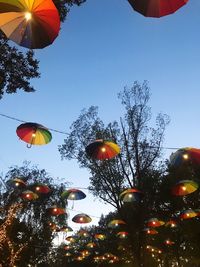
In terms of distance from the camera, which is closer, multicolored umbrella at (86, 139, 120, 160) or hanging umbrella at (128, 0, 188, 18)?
hanging umbrella at (128, 0, 188, 18)

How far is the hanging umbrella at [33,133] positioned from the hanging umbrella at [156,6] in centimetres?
509

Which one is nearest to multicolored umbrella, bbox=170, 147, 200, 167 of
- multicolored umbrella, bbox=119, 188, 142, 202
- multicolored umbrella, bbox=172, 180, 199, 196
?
multicolored umbrella, bbox=172, 180, 199, 196

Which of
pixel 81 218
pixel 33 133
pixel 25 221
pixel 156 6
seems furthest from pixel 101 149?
pixel 25 221

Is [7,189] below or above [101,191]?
above

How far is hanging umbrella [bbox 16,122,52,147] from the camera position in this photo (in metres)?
8.80

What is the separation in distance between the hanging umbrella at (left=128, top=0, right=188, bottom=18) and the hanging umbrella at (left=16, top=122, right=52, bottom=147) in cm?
509

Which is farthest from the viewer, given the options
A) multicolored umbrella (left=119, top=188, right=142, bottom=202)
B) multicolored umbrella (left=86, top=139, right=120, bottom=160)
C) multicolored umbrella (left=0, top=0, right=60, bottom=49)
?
multicolored umbrella (left=119, top=188, right=142, bottom=202)

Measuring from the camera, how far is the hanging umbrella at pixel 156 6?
4.59 metres

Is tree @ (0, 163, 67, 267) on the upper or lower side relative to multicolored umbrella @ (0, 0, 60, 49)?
upper

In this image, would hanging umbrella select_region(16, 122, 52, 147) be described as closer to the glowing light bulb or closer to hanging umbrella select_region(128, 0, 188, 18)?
the glowing light bulb

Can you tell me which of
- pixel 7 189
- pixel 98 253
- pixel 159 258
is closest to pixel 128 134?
pixel 7 189

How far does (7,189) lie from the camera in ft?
96.9

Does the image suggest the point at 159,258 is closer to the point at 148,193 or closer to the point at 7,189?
the point at 148,193

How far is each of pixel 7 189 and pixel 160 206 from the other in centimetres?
1460
